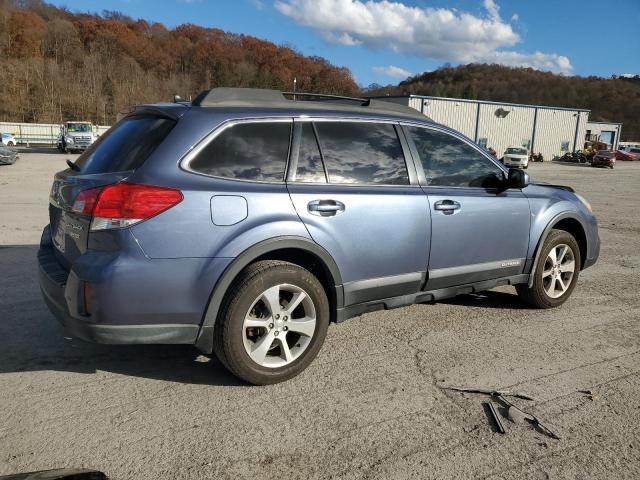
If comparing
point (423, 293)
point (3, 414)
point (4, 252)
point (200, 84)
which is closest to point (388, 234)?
point (423, 293)

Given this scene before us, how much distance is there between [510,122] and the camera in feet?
177

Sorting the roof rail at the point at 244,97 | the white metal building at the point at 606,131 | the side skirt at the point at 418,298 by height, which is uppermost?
the white metal building at the point at 606,131

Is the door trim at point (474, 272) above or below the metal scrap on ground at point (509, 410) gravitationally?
above

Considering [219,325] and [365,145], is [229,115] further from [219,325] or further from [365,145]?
[219,325]

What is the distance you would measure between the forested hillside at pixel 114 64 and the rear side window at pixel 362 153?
250 feet

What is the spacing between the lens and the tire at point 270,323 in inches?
130

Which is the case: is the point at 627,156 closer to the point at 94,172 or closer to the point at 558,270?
the point at 558,270

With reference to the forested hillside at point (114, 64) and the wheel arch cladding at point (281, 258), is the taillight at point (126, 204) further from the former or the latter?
the forested hillside at point (114, 64)

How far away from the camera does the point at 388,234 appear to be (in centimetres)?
388

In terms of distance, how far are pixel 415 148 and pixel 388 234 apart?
798mm

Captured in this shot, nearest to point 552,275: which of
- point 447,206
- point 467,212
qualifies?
point 467,212

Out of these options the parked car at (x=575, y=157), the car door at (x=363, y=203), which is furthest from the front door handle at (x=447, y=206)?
the parked car at (x=575, y=157)

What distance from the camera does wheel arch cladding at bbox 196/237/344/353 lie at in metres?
3.24

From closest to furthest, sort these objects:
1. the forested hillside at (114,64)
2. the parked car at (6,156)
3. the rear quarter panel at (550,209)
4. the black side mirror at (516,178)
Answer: the black side mirror at (516,178), the rear quarter panel at (550,209), the parked car at (6,156), the forested hillside at (114,64)
